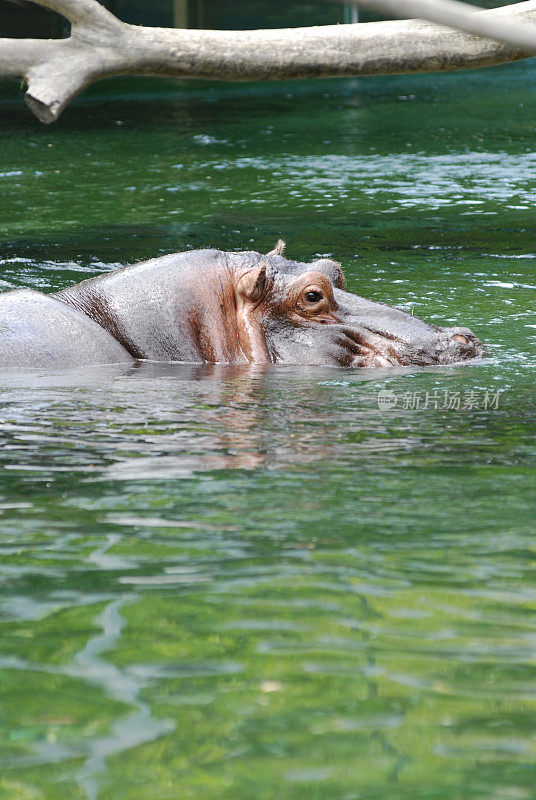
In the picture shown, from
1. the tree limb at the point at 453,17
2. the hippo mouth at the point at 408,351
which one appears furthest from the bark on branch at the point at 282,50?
the tree limb at the point at 453,17

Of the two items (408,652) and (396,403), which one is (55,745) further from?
(396,403)

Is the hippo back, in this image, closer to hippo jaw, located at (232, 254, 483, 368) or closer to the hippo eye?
hippo jaw, located at (232, 254, 483, 368)

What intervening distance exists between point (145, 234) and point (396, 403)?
497 centimetres

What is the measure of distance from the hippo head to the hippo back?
0.67 metres

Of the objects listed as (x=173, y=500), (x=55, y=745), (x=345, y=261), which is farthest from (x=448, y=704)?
(x=345, y=261)

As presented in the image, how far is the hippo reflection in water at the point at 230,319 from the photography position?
5375mm

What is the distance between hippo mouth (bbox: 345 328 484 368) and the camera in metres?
5.47

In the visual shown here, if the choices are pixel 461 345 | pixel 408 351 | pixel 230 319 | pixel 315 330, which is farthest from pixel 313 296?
pixel 461 345

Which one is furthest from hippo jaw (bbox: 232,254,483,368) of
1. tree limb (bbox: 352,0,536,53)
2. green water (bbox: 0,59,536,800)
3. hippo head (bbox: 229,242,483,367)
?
tree limb (bbox: 352,0,536,53)

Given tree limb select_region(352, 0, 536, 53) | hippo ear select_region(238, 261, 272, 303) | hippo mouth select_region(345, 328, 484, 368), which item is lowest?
hippo mouth select_region(345, 328, 484, 368)

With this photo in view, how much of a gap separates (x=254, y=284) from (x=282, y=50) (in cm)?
332

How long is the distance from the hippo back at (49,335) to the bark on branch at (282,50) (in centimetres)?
305

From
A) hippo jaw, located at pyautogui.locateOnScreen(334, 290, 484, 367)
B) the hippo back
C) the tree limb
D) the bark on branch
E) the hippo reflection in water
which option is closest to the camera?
the tree limb

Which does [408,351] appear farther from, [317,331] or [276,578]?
[276,578]
